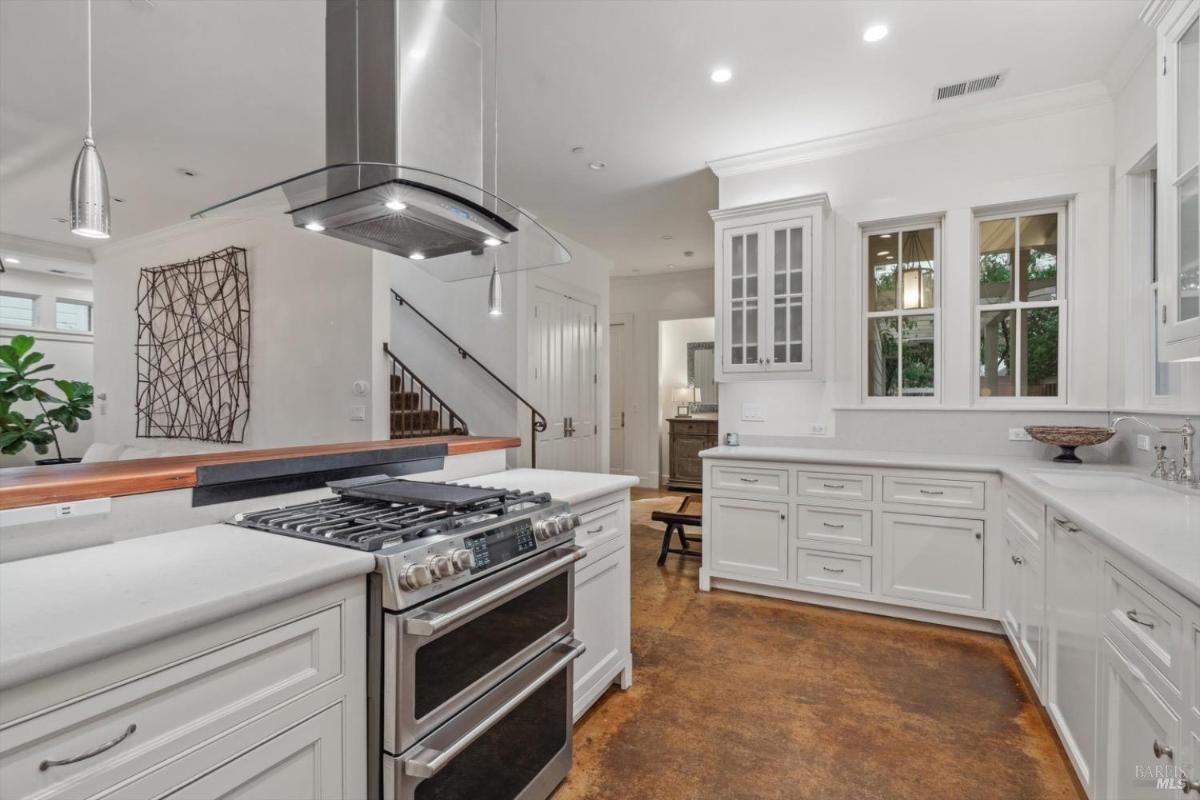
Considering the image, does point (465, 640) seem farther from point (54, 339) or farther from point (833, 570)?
point (54, 339)

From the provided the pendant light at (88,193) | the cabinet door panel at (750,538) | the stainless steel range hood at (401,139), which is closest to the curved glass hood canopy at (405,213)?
the stainless steel range hood at (401,139)

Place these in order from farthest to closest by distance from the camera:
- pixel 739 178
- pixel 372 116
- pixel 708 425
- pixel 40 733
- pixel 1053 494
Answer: pixel 708 425 < pixel 739 178 < pixel 1053 494 < pixel 372 116 < pixel 40 733

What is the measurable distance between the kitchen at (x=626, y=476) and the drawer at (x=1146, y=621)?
0.04 ft

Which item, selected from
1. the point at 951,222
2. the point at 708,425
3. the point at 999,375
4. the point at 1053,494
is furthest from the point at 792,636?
the point at 708,425

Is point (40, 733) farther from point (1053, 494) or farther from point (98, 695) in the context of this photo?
point (1053, 494)

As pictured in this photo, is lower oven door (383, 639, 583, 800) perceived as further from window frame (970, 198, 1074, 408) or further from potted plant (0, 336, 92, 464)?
potted plant (0, 336, 92, 464)

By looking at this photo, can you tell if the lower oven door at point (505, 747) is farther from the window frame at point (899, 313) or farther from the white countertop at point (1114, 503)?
the window frame at point (899, 313)

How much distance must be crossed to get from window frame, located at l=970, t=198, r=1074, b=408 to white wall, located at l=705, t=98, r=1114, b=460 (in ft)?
0.10

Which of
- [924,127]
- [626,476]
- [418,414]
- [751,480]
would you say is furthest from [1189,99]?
[418,414]

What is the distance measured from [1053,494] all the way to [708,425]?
498 cm

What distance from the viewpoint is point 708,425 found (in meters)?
6.90

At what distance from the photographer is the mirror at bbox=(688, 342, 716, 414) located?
746cm

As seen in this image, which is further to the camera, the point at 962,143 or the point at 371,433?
A: the point at 371,433

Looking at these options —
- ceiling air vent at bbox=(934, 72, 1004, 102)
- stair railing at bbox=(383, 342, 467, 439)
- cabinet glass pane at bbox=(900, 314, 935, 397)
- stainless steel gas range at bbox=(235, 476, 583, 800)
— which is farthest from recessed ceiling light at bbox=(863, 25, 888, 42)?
stair railing at bbox=(383, 342, 467, 439)
